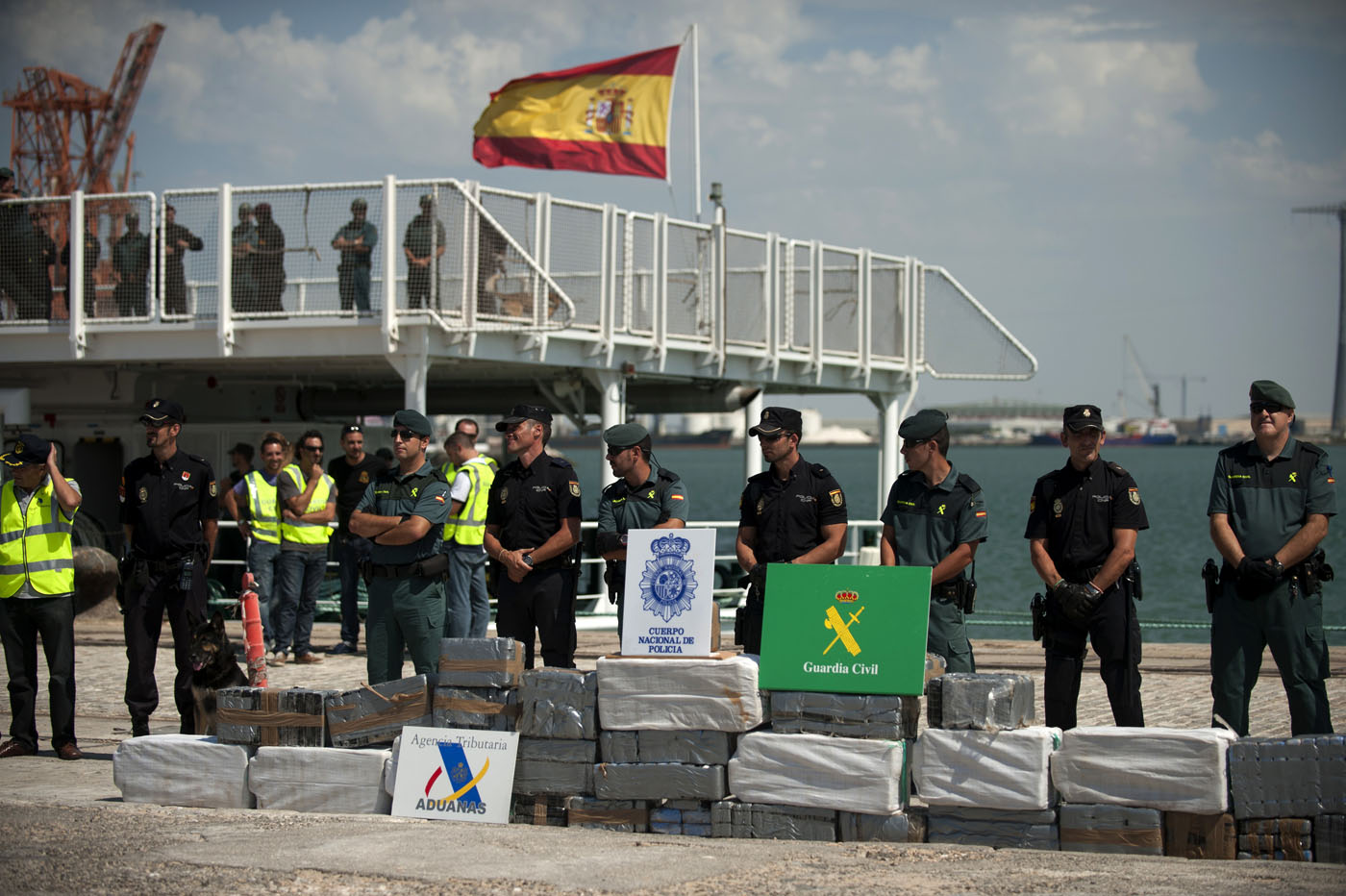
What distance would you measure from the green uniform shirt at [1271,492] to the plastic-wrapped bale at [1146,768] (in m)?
1.44

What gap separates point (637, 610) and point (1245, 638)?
312 centimetres

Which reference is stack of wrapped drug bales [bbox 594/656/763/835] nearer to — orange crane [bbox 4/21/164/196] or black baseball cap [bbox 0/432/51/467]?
black baseball cap [bbox 0/432/51/467]

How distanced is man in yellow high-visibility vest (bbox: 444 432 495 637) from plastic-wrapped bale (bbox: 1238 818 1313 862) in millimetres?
6889

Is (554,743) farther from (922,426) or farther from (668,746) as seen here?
(922,426)

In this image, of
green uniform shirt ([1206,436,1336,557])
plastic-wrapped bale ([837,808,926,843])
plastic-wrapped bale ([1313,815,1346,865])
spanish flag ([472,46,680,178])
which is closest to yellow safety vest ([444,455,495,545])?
plastic-wrapped bale ([837,808,926,843])

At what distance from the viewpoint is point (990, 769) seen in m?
6.35

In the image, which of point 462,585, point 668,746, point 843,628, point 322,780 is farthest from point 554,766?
point 462,585

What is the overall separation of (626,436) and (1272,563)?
3.49 metres

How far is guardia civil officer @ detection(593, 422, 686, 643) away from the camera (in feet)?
26.7

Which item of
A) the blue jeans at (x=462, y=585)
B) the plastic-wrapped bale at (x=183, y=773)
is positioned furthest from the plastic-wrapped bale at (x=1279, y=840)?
the blue jeans at (x=462, y=585)

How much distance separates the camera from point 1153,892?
534 centimetres

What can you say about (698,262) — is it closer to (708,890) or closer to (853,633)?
(853,633)

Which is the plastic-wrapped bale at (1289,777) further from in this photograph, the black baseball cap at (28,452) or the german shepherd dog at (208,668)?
the black baseball cap at (28,452)

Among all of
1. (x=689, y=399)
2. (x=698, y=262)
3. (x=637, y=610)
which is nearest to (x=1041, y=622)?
(x=637, y=610)
